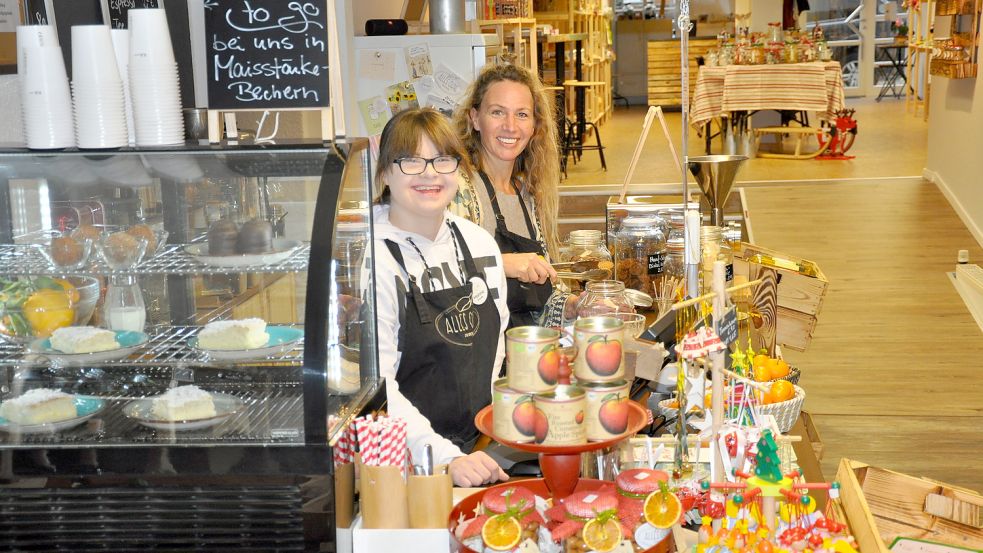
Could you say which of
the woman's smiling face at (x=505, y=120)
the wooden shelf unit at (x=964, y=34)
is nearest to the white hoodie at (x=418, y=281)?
the woman's smiling face at (x=505, y=120)

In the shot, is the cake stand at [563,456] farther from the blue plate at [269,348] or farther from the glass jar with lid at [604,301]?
the glass jar with lid at [604,301]

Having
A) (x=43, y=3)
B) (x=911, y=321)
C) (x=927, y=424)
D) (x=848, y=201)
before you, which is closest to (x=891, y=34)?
(x=848, y=201)

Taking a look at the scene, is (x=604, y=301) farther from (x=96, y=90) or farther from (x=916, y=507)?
(x=96, y=90)

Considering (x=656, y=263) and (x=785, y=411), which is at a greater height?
(x=656, y=263)

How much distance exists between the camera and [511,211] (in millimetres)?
3682

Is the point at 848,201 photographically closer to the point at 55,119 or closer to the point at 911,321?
the point at 911,321

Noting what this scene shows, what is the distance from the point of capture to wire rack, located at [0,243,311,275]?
6.81 ft

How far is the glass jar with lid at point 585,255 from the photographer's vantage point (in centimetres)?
348

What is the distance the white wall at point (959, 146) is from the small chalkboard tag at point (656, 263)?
5320 millimetres

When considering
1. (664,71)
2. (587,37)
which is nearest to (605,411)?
(587,37)

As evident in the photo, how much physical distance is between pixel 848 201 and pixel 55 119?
838cm

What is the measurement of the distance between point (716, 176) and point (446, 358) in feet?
5.41

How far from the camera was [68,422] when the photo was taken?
2049mm

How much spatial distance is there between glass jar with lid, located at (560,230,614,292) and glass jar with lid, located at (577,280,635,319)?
2.48 feet
